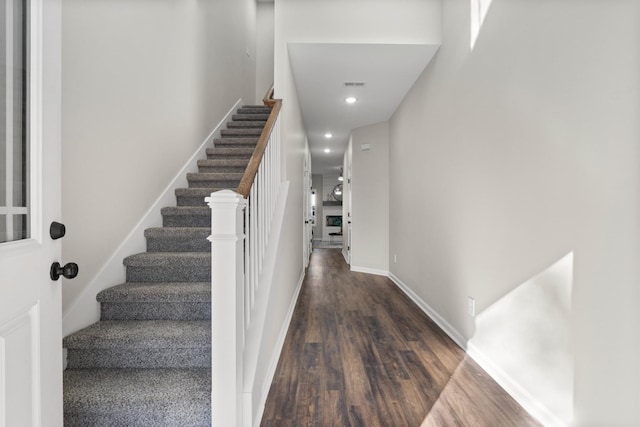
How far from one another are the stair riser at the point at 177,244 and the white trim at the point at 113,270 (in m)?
0.07

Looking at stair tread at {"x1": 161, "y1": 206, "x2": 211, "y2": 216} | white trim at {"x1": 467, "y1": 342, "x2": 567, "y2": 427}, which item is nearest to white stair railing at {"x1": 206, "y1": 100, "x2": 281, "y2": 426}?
stair tread at {"x1": 161, "y1": 206, "x2": 211, "y2": 216}

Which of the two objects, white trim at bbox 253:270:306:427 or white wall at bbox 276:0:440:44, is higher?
white wall at bbox 276:0:440:44

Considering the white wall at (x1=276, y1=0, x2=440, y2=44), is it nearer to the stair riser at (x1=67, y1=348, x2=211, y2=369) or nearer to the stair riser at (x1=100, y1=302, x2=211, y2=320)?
the stair riser at (x1=100, y1=302, x2=211, y2=320)

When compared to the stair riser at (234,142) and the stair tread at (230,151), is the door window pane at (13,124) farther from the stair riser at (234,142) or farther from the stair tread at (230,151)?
the stair riser at (234,142)

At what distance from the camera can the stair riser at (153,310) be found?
6.34 feet

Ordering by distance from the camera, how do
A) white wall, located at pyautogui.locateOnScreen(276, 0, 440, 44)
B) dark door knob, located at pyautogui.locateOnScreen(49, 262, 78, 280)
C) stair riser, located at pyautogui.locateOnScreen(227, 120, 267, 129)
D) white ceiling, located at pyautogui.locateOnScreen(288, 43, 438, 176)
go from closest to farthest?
dark door knob, located at pyautogui.locateOnScreen(49, 262, 78, 280)
white wall, located at pyautogui.locateOnScreen(276, 0, 440, 44)
white ceiling, located at pyautogui.locateOnScreen(288, 43, 438, 176)
stair riser, located at pyautogui.locateOnScreen(227, 120, 267, 129)

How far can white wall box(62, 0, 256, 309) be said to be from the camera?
1789 mm

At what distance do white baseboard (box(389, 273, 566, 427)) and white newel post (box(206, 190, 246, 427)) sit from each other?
1517 millimetres

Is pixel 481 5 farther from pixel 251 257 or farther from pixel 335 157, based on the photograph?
pixel 335 157

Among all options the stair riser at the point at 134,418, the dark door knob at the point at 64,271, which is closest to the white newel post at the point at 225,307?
the stair riser at the point at 134,418

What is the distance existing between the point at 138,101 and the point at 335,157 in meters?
6.84

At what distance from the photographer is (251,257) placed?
1.78m

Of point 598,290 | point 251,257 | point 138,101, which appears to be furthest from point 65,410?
point 598,290

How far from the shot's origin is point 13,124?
893 mm
